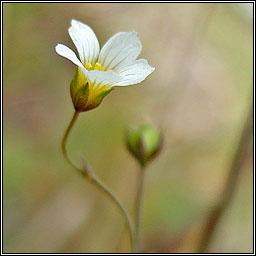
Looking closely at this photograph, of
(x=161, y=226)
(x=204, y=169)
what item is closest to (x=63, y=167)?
(x=161, y=226)

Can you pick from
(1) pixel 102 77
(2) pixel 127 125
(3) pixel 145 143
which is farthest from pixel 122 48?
(2) pixel 127 125

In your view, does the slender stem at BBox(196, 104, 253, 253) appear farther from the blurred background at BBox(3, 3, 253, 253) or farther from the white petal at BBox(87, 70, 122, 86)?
the white petal at BBox(87, 70, 122, 86)

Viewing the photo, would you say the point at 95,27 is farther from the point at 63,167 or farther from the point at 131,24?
the point at 63,167

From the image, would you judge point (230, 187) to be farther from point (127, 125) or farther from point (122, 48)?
point (122, 48)

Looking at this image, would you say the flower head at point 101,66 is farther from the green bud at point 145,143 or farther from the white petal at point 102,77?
the green bud at point 145,143

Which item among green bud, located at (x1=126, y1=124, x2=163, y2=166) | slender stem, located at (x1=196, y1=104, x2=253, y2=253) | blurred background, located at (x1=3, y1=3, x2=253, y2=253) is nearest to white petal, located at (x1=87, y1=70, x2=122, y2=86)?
green bud, located at (x1=126, y1=124, x2=163, y2=166)

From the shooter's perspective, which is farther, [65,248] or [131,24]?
[131,24]
